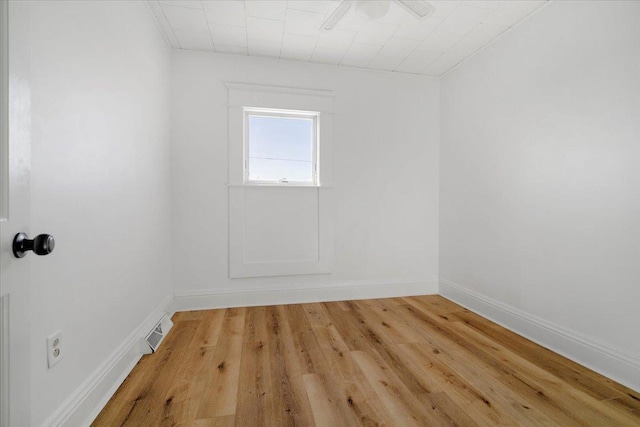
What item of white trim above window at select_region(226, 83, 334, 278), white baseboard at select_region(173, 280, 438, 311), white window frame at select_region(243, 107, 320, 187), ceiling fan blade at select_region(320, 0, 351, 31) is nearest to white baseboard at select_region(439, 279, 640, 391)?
white baseboard at select_region(173, 280, 438, 311)

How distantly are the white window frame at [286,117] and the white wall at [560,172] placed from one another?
4.90 ft

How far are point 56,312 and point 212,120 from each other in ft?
6.73

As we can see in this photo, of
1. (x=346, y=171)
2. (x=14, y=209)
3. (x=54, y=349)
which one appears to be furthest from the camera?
(x=346, y=171)

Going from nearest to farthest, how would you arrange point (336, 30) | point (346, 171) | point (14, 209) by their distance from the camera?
1. point (14, 209)
2. point (336, 30)
3. point (346, 171)

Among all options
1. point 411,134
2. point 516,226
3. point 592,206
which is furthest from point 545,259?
point 411,134

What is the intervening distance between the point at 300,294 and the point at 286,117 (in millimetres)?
1850

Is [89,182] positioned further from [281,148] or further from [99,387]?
[281,148]

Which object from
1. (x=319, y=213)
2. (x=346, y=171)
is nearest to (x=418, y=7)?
(x=346, y=171)

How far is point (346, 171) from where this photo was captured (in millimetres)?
3023

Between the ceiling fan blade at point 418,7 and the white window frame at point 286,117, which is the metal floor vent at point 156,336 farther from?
the ceiling fan blade at point 418,7

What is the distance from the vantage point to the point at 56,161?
3.74 ft

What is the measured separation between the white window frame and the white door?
2052 mm

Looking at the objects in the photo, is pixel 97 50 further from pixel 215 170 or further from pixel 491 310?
pixel 491 310

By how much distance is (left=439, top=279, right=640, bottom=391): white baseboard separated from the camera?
159 centimetres
